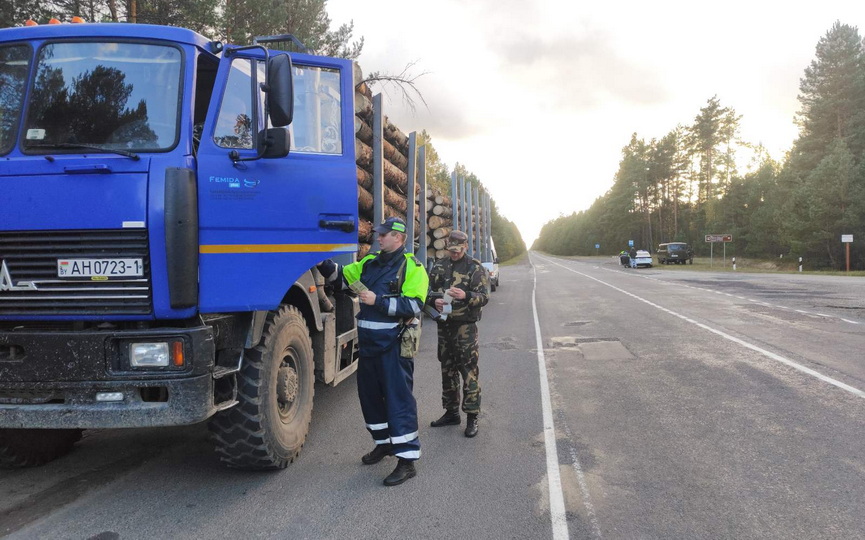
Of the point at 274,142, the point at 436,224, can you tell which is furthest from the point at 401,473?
the point at 436,224

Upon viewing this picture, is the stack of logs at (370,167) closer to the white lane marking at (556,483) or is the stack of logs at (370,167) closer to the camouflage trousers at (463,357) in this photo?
the camouflage trousers at (463,357)

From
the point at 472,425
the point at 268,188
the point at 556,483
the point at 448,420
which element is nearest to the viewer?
the point at 268,188

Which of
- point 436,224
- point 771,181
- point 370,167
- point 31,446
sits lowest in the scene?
point 31,446

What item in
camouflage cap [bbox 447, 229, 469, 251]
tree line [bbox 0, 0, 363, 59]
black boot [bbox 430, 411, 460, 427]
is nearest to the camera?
camouflage cap [bbox 447, 229, 469, 251]

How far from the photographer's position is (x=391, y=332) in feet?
13.3

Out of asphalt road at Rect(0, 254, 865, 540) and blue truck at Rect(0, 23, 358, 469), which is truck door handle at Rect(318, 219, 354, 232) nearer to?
blue truck at Rect(0, 23, 358, 469)

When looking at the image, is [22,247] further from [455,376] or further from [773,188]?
[773,188]

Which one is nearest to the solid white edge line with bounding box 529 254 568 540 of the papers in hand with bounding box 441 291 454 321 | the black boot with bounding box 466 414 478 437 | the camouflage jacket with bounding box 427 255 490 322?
the black boot with bounding box 466 414 478 437

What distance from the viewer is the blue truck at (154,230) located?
321 cm

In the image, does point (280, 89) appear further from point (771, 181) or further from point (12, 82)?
point (771, 181)

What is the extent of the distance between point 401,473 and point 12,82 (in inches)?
142

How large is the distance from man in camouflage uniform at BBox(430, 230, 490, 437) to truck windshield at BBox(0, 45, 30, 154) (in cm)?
323

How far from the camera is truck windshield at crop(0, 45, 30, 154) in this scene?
3.47 meters

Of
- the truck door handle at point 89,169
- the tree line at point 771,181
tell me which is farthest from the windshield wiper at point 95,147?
the tree line at point 771,181
